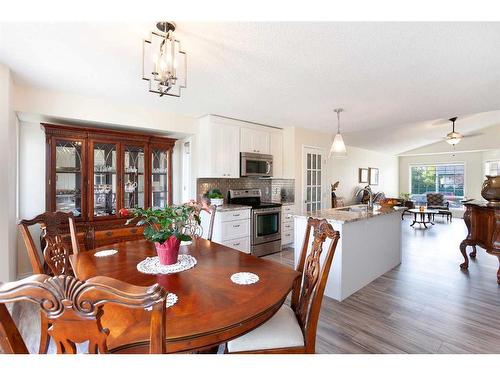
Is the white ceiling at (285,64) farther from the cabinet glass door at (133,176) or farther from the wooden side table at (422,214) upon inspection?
the wooden side table at (422,214)

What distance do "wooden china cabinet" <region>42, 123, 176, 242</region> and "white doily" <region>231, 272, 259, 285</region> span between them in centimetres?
Result: 256

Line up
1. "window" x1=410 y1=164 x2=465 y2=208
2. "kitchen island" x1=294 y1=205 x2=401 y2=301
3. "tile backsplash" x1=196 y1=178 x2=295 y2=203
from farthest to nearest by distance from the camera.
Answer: "window" x1=410 y1=164 x2=465 y2=208, "tile backsplash" x1=196 y1=178 x2=295 y2=203, "kitchen island" x1=294 y1=205 x2=401 y2=301

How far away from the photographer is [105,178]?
11.0 feet

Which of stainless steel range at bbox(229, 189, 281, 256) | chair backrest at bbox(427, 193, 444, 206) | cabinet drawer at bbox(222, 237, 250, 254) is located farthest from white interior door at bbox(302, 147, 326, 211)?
chair backrest at bbox(427, 193, 444, 206)

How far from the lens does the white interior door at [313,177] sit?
5.10 m

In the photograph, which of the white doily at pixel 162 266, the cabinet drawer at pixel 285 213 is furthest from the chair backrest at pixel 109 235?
the cabinet drawer at pixel 285 213

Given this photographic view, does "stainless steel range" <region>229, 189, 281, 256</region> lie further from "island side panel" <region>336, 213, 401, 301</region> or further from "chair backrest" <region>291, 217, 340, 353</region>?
"chair backrest" <region>291, 217, 340, 353</region>

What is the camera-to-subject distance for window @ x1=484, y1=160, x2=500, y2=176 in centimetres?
793

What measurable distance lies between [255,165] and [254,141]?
44cm

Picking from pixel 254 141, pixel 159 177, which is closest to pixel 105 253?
pixel 159 177

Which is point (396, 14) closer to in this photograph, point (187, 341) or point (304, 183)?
point (187, 341)

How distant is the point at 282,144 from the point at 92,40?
12.0 ft

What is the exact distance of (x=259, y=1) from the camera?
2.88 ft

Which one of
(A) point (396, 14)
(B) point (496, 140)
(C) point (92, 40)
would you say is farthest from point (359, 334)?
(B) point (496, 140)
